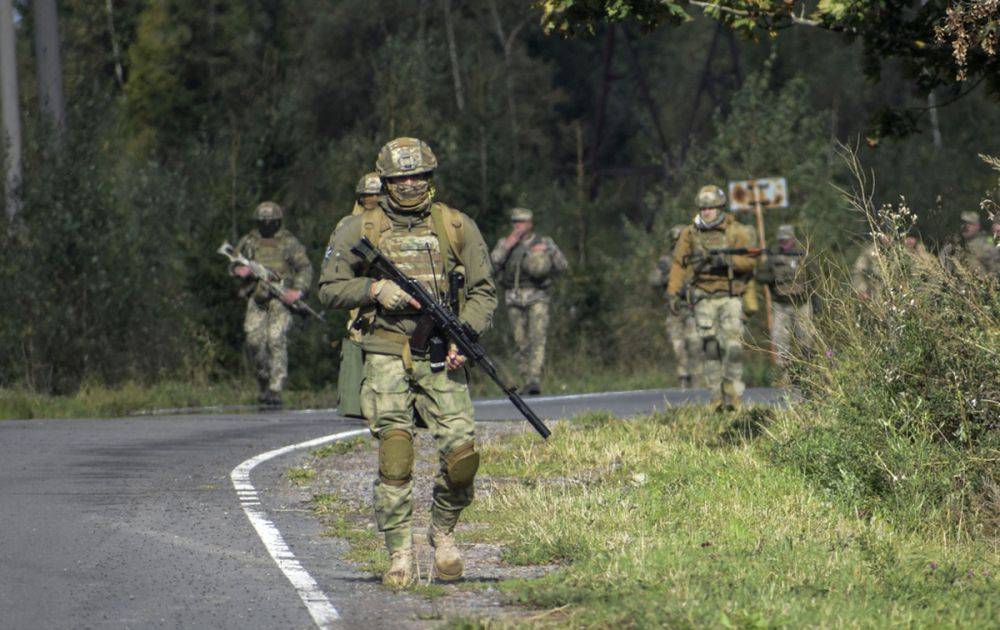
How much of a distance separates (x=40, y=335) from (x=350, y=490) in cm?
1014

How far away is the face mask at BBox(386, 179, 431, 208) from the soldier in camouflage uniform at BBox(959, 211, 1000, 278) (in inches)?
143

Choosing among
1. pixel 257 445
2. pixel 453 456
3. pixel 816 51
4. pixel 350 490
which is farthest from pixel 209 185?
pixel 816 51

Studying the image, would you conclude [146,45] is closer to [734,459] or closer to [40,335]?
[40,335]

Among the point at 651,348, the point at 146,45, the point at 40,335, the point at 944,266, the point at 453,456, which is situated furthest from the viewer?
the point at 146,45

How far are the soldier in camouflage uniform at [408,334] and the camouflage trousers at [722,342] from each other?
7.95 meters

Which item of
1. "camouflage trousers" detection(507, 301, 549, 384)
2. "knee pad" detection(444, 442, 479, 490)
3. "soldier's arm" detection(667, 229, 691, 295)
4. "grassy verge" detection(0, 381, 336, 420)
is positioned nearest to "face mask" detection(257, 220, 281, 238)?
"grassy verge" detection(0, 381, 336, 420)

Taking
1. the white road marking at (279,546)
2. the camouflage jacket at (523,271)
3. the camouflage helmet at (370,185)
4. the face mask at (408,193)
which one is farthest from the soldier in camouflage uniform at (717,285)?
the face mask at (408,193)

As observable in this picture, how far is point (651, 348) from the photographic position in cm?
3053

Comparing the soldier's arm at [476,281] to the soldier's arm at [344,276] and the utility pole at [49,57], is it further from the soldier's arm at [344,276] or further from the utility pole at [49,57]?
the utility pole at [49,57]

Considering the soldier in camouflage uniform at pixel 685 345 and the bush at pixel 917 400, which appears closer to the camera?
the bush at pixel 917 400

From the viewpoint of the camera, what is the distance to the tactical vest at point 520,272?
22.3m

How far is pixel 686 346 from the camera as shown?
81.1ft

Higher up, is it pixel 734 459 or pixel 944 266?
pixel 944 266

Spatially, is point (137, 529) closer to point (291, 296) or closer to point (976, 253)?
point (976, 253)
